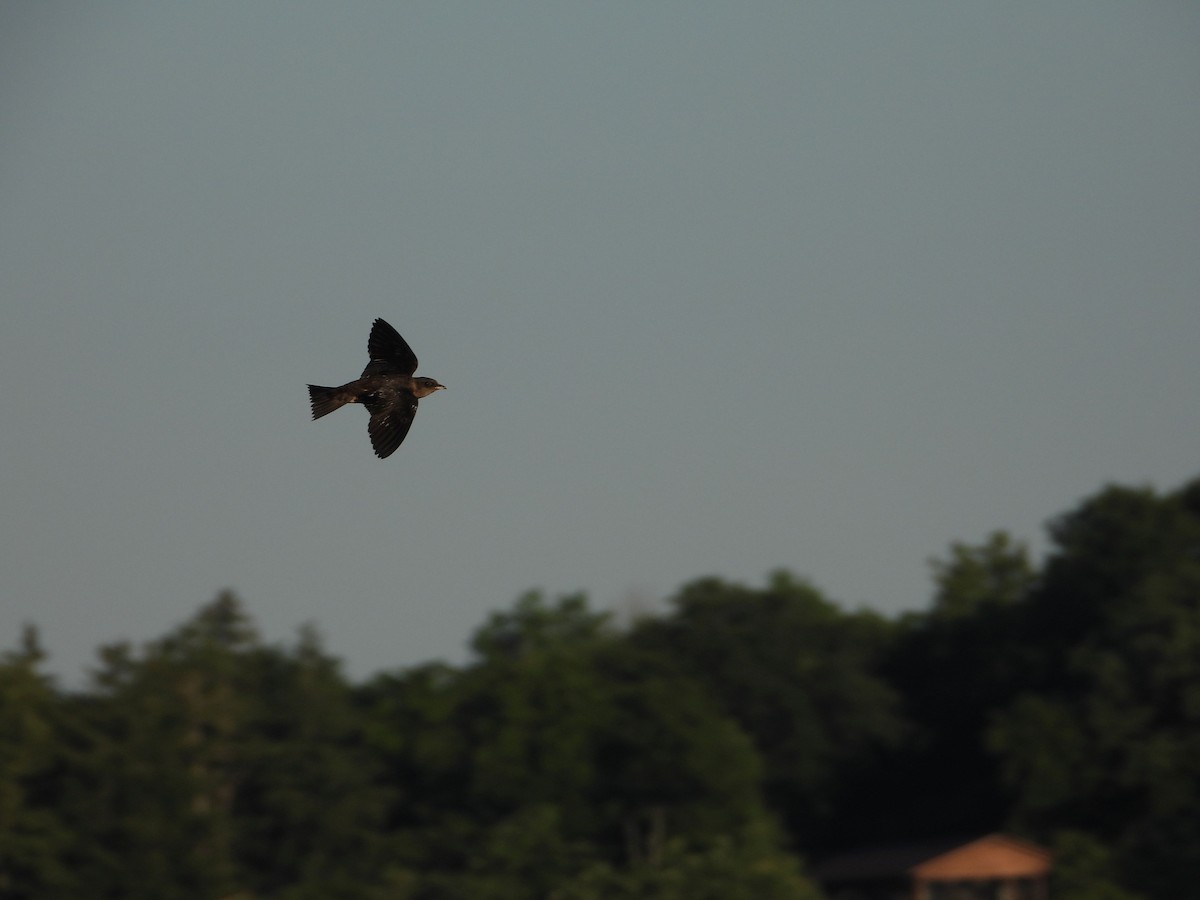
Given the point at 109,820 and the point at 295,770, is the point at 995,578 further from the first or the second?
the point at 109,820

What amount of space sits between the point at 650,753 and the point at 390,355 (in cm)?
2568

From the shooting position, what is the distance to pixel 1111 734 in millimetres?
39406

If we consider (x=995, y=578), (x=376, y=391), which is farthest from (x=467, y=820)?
(x=995, y=578)

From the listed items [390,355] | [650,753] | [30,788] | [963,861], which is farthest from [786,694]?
[390,355]

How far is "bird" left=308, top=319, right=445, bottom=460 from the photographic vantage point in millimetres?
15070

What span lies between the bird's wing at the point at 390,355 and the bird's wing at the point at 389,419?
363mm

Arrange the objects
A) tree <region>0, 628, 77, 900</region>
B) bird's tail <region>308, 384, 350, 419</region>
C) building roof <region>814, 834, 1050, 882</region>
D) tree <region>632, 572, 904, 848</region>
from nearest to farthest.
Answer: bird's tail <region>308, 384, 350, 419</region>
tree <region>0, 628, 77, 900</region>
building roof <region>814, 834, 1050, 882</region>
tree <region>632, 572, 904, 848</region>

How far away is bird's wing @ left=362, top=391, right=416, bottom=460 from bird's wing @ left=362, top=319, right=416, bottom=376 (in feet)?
1.19

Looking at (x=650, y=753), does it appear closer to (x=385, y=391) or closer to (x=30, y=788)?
(x=30, y=788)

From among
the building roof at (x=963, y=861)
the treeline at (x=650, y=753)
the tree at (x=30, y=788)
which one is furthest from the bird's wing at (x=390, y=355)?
the building roof at (x=963, y=861)

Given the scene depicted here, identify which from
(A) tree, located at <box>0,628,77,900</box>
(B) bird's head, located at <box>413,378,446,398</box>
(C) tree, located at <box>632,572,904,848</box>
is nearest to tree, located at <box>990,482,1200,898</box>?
(C) tree, located at <box>632,572,904,848</box>

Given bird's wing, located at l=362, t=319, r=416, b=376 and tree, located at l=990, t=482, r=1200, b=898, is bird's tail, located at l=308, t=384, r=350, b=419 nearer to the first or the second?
bird's wing, located at l=362, t=319, r=416, b=376

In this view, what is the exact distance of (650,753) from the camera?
132 ft

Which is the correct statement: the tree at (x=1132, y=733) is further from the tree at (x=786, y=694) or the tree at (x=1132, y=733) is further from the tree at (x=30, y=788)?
the tree at (x=30, y=788)
